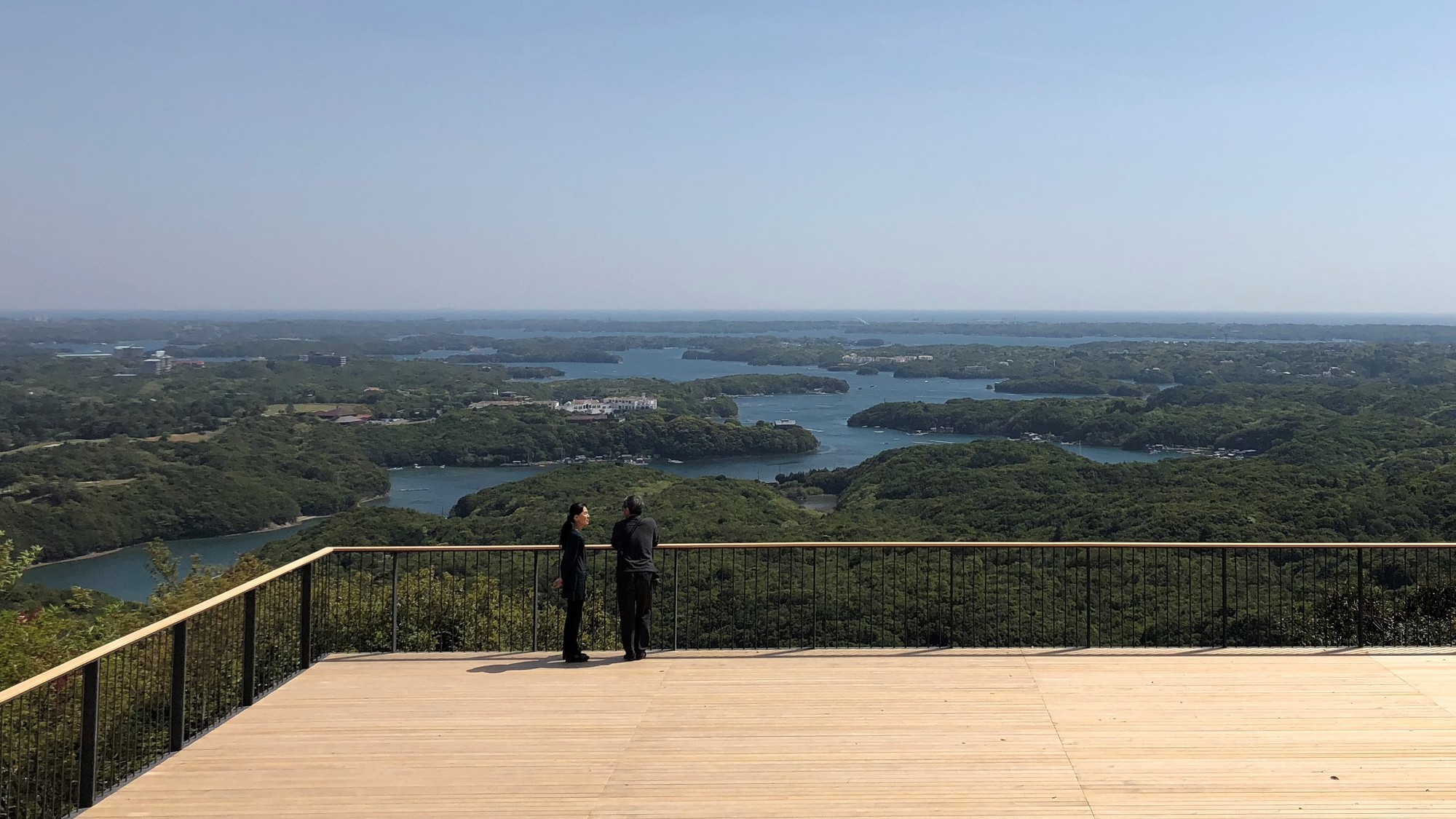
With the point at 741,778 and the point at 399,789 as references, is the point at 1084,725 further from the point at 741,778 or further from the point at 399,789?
the point at 399,789

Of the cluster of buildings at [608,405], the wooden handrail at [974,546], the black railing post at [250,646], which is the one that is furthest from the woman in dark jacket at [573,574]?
the cluster of buildings at [608,405]

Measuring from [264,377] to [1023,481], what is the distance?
131m

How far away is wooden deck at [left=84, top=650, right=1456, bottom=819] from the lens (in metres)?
5.14

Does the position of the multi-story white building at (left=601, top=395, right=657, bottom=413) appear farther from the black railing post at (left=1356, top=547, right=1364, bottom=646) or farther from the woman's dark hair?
the black railing post at (left=1356, top=547, right=1364, bottom=646)

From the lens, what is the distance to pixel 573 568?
7.82 m

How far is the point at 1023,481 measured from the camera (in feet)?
206

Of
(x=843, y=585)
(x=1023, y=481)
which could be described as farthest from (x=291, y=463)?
(x=843, y=585)

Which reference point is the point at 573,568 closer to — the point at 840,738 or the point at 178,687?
the point at 840,738

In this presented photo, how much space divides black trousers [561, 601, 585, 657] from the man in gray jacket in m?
0.29

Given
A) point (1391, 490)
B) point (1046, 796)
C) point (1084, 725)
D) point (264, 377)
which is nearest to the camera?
point (1046, 796)

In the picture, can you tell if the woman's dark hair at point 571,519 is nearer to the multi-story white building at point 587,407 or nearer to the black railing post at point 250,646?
the black railing post at point 250,646

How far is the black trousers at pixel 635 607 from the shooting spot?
25.5ft

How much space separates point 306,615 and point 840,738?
381 cm

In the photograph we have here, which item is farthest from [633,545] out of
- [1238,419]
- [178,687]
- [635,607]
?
[1238,419]
